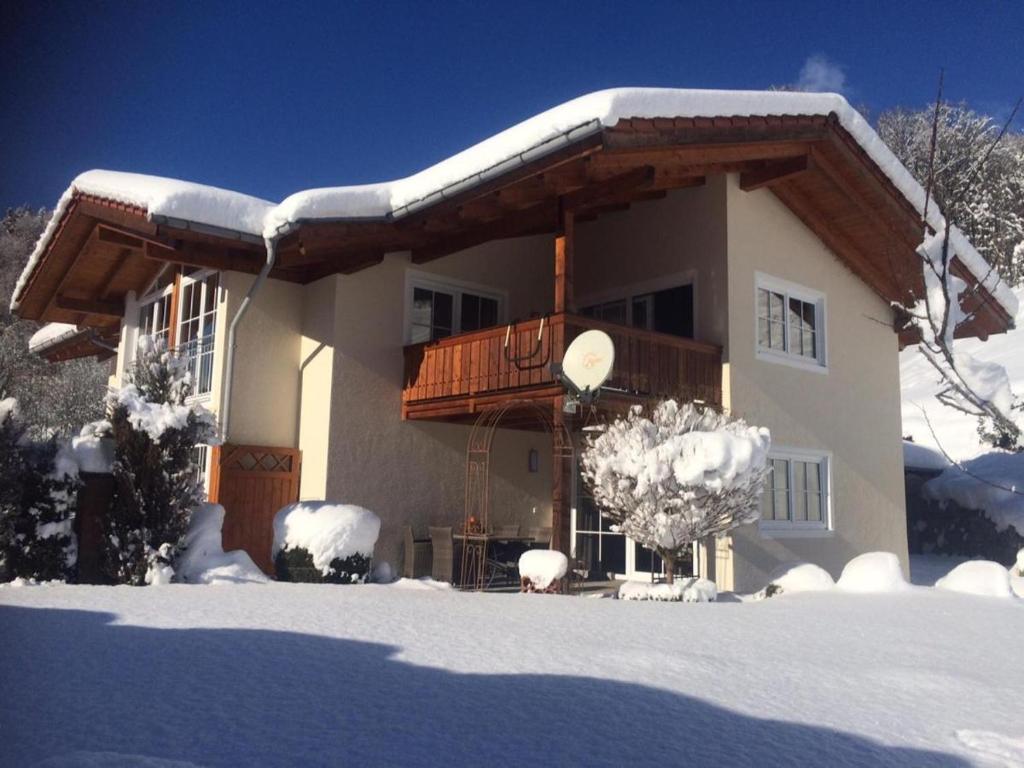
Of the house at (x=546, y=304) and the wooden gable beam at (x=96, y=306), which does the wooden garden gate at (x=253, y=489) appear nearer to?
the house at (x=546, y=304)

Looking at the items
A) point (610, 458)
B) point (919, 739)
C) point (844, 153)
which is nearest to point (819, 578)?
point (610, 458)

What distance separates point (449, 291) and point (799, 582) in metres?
6.64

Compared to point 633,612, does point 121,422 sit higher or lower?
higher

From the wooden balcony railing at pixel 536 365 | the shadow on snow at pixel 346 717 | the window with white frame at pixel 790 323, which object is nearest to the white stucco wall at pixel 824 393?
the window with white frame at pixel 790 323

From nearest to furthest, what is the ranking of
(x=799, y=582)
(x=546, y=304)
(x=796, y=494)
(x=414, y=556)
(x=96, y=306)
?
(x=799, y=582) → (x=414, y=556) → (x=796, y=494) → (x=546, y=304) → (x=96, y=306)

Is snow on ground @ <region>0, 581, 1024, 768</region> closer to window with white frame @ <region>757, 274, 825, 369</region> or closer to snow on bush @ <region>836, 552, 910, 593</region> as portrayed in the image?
snow on bush @ <region>836, 552, 910, 593</region>

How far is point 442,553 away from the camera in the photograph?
12.6 m

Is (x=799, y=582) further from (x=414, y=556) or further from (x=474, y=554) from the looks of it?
(x=414, y=556)

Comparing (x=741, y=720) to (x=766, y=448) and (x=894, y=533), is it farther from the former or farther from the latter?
(x=894, y=533)

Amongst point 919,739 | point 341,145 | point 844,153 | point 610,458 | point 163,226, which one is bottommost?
point 919,739

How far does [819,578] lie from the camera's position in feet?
36.9

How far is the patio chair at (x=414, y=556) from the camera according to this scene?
1286cm

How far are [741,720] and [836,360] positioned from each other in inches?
464

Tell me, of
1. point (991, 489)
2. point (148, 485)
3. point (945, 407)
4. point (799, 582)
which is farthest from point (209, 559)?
point (945, 407)
